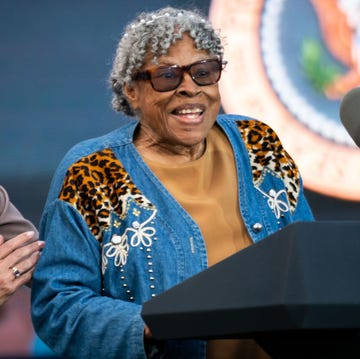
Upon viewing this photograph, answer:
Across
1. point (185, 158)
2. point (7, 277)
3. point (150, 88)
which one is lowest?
point (7, 277)

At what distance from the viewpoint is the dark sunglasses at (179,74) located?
2381mm

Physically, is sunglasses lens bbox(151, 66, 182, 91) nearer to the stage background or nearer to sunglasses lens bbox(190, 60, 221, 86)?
sunglasses lens bbox(190, 60, 221, 86)

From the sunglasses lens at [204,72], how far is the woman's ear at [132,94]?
180 millimetres

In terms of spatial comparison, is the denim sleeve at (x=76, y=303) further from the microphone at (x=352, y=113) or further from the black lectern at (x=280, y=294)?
the microphone at (x=352, y=113)

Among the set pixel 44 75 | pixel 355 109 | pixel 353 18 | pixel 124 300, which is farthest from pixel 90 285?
pixel 353 18

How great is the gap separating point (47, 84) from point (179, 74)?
3.76 ft

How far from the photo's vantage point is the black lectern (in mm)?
1594

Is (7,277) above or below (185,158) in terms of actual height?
below

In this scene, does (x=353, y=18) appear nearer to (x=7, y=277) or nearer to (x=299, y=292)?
(x=7, y=277)

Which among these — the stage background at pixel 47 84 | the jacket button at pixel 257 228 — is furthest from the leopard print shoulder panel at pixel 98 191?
the stage background at pixel 47 84

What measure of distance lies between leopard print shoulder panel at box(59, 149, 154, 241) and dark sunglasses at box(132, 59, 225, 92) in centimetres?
22

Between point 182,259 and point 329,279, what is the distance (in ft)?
2.33

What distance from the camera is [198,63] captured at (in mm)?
2393

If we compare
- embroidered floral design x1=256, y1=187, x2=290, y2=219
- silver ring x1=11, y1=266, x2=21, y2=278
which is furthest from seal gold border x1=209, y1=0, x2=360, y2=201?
silver ring x1=11, y1=266, x2=21, y2=278
